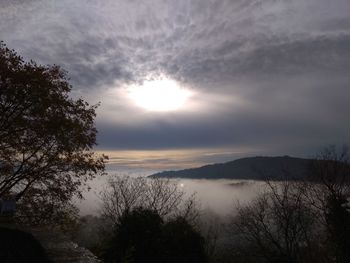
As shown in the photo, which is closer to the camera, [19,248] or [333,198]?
[19,248]

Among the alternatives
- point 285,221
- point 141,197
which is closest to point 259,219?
point 285,221

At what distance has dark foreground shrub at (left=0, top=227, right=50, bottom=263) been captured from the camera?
710 centimetres

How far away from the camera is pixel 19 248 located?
25.6 feet

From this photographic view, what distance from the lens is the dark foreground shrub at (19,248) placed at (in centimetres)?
710

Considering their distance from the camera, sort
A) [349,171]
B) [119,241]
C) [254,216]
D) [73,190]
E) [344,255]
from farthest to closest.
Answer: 1. [254,216]
2. [349,171]
3. [344,255]
4. [73,190]
5. [119,241]

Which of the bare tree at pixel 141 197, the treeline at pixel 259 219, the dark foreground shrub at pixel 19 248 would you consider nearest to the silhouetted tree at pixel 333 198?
the treeline at pixel 259 219

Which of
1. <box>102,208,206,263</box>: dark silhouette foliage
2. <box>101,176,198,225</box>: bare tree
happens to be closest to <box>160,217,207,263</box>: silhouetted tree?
<box>102,208,206,263</box>: dark silhouette foliage

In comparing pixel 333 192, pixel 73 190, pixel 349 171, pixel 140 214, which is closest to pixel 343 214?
pixel 333 192

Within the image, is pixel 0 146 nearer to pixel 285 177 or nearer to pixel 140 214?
pixel 140 214

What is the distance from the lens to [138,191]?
37688mm

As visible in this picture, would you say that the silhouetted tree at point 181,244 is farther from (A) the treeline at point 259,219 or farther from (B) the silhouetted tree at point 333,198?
(B) the silhouetted tree at point 333,198

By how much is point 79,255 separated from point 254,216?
97.9 feet

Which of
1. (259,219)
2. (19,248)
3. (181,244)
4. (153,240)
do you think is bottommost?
(259,219)

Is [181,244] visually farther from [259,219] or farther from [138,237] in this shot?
[259,219]
